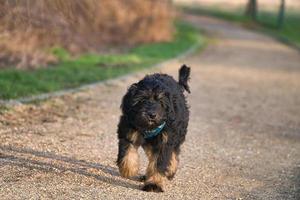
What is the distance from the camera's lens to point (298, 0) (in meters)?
89.4

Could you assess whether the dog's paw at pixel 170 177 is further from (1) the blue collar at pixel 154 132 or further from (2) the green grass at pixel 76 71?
(2) the green grass at pixel 76 71

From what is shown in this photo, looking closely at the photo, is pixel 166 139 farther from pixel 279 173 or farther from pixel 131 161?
pixel 279 173

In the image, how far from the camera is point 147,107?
6855 millimetres

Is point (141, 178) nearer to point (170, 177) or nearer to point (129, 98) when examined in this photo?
point (170, 177)

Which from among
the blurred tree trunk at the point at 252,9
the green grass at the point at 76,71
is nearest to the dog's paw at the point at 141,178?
the green grass at the point at 76,71

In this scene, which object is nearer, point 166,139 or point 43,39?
point 166,139

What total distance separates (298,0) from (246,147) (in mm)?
82396

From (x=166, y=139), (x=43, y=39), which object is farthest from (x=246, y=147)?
(x=43, y=39)

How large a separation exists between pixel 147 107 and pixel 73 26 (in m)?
12.2

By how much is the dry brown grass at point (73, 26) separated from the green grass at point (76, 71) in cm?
66

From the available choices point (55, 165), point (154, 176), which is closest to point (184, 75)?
point (154, 176)

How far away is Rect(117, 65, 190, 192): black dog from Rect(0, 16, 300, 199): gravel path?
223 millimetres

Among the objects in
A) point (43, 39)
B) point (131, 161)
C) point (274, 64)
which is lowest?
point (274, 64)

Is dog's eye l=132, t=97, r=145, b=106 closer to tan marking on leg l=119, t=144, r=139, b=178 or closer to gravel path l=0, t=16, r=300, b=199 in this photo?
tan marking on leg l=119, t=144, r=139, b=178
